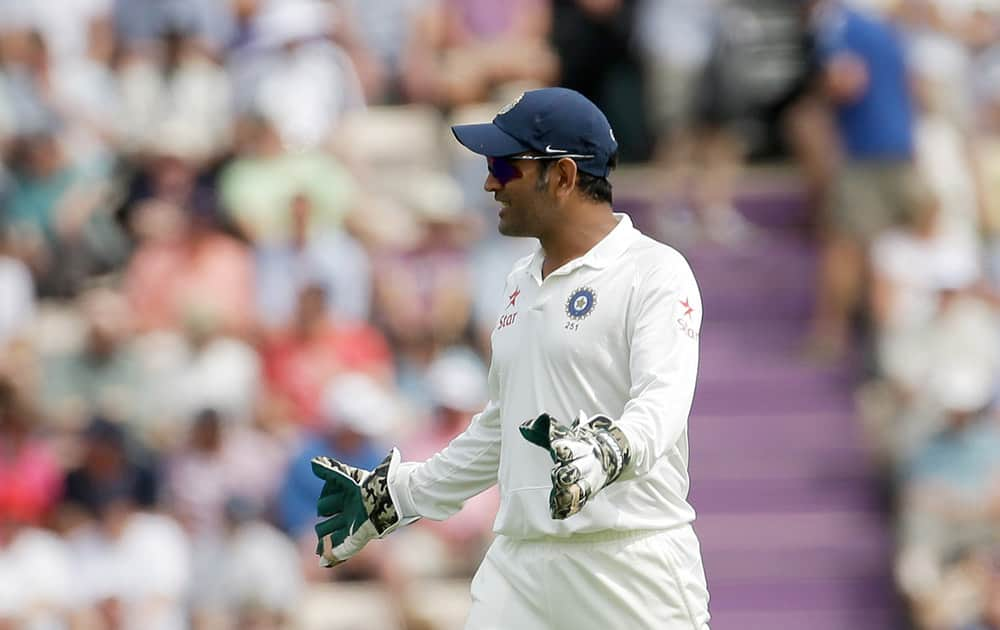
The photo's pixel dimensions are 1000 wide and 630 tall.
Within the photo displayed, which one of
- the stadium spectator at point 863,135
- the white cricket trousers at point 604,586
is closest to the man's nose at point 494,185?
the white cricket trousers at point 604,586

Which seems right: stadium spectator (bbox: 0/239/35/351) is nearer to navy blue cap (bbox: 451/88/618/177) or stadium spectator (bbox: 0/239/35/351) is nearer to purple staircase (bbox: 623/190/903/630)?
purple staircase (bbox: 623/190/903/630)

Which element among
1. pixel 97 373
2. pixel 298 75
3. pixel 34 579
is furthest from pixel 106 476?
pixel 298 75

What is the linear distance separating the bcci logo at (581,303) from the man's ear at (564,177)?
247mm

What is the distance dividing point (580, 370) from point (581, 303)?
16cm

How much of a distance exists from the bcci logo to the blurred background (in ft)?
17.5

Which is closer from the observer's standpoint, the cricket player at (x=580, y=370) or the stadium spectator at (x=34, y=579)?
the cricket player at (x=580, y=370)

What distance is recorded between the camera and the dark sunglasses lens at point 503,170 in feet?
17.1

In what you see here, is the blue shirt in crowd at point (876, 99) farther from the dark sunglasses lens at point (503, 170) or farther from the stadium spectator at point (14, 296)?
the dark sunglasses lens at point (503, 170)

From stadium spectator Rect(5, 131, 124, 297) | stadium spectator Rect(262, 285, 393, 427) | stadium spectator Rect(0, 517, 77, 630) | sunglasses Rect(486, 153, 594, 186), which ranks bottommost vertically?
sunglasses Rect(486, 153, 594, 186)

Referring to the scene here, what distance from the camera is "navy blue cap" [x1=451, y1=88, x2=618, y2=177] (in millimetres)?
5137

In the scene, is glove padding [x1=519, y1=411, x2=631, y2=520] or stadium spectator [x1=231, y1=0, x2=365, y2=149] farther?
stadium spectator [x1=231, y1=0, x2=365, y2=149]

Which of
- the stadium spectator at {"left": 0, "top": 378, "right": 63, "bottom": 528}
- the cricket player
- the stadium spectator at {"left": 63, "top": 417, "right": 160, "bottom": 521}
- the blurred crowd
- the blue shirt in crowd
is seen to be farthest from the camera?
the blue shirt in crowd

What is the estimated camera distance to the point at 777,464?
1191 cm

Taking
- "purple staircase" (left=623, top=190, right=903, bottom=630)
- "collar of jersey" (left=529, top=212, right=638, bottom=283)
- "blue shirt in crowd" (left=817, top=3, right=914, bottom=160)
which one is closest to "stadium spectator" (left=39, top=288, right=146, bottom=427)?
"purple staircase" (left=623, top=190, right=903, bottom=630)
